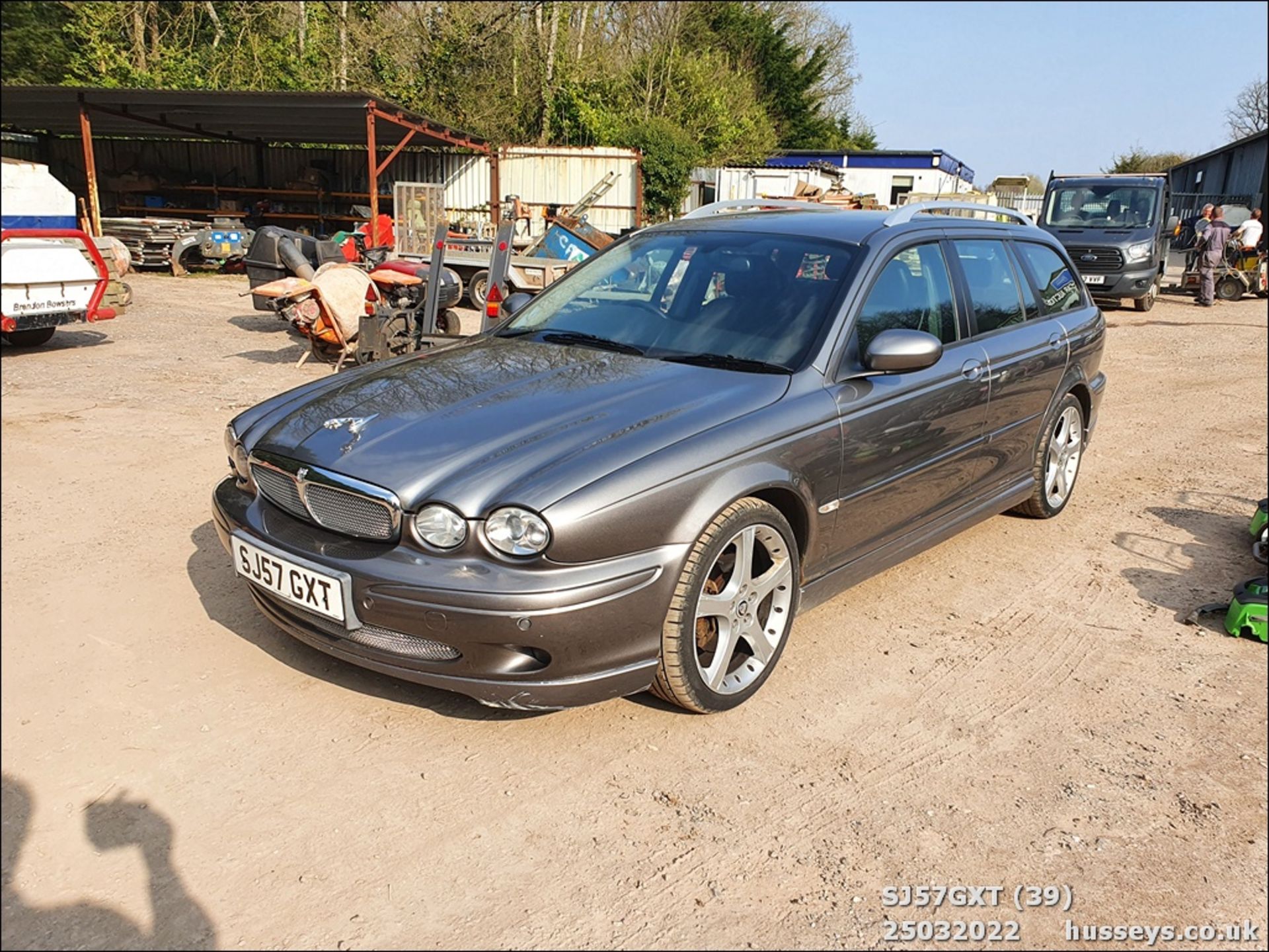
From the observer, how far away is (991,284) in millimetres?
4648

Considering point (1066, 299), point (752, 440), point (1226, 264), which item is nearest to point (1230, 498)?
point (1066, 299)

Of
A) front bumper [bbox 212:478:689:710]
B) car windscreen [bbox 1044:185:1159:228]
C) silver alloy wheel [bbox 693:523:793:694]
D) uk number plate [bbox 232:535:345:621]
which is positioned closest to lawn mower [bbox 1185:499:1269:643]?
silver alloy wheel [bbox 693:523:793:694]

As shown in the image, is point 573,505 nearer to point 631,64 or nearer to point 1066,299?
point 1066,299

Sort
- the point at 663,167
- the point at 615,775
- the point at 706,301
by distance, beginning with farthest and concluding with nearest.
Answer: the point at 663,167
the point at 706,301
the point at 615,775

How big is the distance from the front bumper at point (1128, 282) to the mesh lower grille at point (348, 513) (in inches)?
612

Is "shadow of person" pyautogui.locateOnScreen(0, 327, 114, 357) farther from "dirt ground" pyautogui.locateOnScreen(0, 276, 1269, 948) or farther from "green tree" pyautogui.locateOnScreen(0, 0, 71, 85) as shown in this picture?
"green tree" pyautogui.locateOnScreen(0, 0, 71, 85)

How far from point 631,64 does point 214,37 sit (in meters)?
19.7

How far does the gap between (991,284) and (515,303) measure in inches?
92.3

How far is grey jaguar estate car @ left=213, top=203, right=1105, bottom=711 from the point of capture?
2.79m

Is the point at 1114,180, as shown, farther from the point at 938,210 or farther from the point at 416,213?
the point at 938,210

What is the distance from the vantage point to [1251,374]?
10430 mm

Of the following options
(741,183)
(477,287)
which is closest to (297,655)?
(477,287)

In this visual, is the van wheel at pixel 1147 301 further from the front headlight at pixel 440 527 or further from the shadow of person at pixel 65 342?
the front headlight at pixel 440 527

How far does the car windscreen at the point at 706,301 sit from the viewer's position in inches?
144
